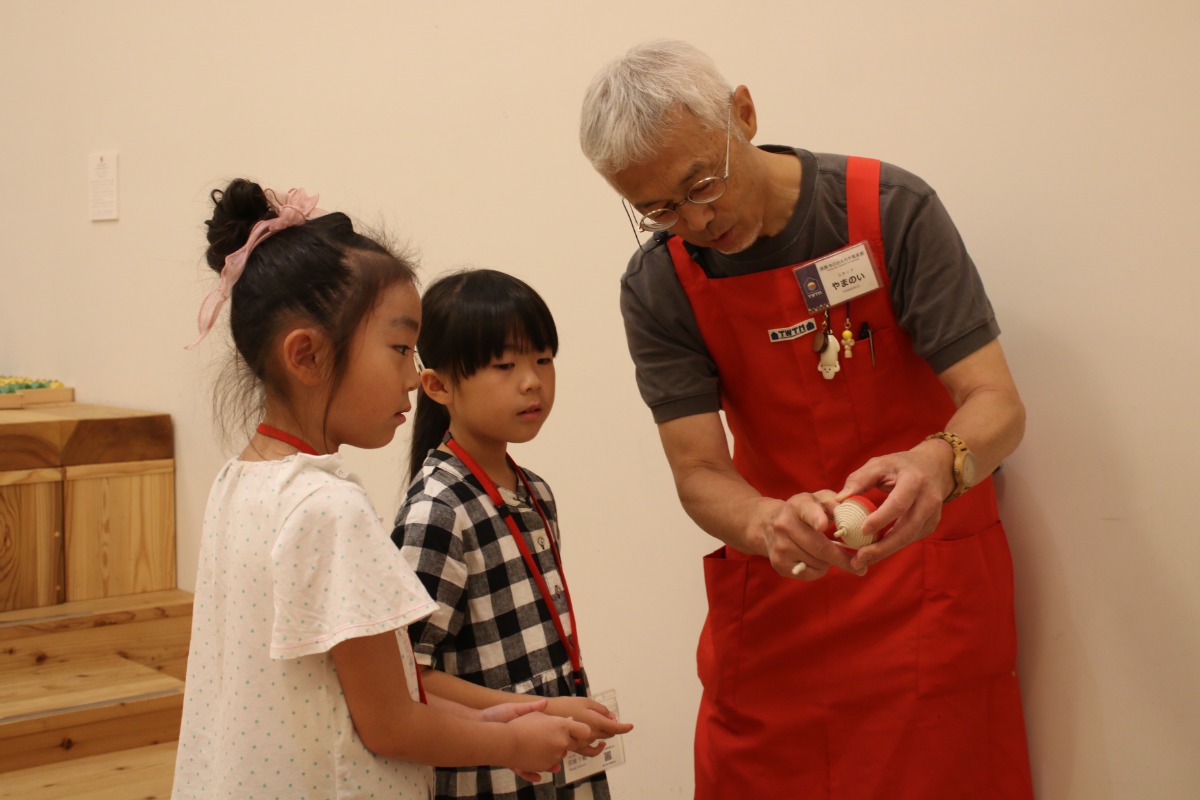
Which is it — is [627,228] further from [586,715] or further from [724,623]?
[586,715]

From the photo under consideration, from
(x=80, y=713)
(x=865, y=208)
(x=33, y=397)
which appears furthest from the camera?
(x=33, y=397)

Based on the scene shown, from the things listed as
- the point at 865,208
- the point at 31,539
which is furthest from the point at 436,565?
the point at 31,539

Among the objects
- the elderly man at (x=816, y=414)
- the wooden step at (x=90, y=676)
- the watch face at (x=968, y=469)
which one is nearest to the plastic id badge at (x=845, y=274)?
the elderly man at (x=816, y=414)

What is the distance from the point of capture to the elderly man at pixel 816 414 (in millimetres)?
1537

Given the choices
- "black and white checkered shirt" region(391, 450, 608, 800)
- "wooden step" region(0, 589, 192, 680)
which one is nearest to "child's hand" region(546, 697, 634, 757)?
"black and white checkered shirt" region(391, 450, 608, 800)

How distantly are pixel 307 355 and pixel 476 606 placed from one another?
46 centimetres

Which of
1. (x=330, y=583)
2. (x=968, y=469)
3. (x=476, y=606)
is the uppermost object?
(x=968, y=469)

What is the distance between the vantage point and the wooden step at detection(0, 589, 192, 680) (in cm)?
337

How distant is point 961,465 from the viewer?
1.42 metres

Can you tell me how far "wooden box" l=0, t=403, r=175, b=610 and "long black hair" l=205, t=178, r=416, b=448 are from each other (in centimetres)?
268

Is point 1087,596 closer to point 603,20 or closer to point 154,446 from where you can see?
point 603,20

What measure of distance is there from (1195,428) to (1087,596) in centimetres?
32

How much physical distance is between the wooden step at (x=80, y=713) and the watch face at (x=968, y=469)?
2275 millimetres

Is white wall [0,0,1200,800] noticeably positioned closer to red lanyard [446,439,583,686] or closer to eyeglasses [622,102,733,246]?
eyeglasses [622,102,733,246]
